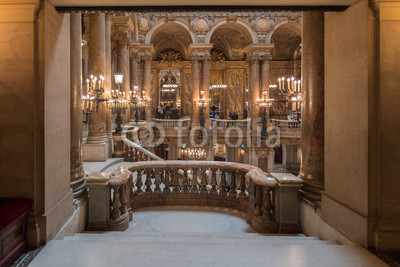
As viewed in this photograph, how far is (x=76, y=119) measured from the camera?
4672 mm

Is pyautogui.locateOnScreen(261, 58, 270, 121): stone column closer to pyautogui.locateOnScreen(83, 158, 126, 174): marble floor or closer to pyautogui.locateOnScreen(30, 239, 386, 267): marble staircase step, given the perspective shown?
pyautogui.locateOnScreen(83, 158, 126, 174): marble floor

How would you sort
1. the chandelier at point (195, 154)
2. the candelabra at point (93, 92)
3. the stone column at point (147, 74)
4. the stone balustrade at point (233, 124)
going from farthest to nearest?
the chandelier at point (195, 154), the stone column at point (147, 74), the stone balustrade at point (233, 124), the candelabra at point (93, 92)

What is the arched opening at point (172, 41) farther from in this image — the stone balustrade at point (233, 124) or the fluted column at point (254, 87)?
the stone balustrade at point (233, 124)

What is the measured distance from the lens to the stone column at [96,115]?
9.49m

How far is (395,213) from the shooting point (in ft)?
9.34

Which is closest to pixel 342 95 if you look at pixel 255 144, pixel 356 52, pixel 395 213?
pixel 356 52

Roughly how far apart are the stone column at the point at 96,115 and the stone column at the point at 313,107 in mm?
7106

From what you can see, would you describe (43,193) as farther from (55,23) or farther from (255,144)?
(255,144)

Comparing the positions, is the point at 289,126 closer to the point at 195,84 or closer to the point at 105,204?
the point at 195,84

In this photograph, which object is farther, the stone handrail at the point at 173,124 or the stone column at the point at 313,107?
the stone handrail at the point at 173,124

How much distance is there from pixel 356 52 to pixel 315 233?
2.37 metres

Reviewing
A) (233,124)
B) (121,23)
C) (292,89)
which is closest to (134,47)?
(121,23)

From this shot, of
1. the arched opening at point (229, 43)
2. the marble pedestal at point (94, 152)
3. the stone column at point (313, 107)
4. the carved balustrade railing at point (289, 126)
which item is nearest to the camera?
the stone column at point (313, 107)

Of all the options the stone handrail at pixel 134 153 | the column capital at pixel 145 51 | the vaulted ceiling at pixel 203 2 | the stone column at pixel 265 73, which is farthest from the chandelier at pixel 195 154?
the vaulted ceiling at pixel 203 2
